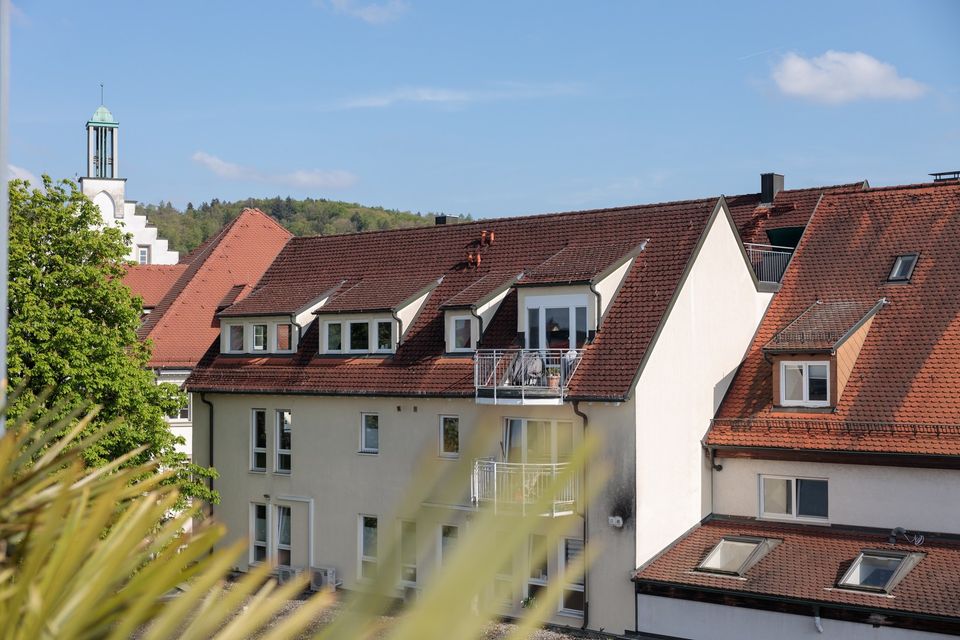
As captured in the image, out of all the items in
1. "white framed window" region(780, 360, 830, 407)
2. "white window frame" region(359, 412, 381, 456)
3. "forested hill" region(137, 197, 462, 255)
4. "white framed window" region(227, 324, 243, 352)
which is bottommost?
"white window frame" region(359, 412, 381, 456)

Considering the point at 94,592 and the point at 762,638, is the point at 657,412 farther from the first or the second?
the point at 94,592

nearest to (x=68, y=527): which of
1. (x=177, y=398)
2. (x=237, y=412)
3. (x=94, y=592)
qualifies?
(x=94, y=592)

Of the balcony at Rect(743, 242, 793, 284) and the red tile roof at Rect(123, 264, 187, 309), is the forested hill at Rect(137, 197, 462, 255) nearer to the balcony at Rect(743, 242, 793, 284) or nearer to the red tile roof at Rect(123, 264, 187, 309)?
the red tile roof at Rect(123, 264, 187, 309)

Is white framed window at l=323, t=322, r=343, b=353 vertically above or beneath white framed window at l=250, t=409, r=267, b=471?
above

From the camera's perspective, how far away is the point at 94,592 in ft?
6.63

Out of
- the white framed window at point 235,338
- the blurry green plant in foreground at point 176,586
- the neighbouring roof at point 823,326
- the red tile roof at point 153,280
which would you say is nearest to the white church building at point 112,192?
the red tile roof at point 153,280

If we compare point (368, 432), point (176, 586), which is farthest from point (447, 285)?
point (176, 586)

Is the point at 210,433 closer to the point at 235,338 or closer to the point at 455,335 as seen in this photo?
the point at 235,338

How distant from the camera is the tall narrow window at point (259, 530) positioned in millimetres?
26688

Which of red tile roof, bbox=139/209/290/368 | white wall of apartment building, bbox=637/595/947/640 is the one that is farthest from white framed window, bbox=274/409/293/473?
white wall of apartment building, bbox=637/595/947/640

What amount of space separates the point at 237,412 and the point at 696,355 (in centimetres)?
1103

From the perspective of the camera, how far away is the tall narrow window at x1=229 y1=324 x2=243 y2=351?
2780cm

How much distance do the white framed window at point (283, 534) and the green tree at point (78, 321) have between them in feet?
7.24

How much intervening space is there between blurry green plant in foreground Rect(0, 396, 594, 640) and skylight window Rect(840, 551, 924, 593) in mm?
17411
